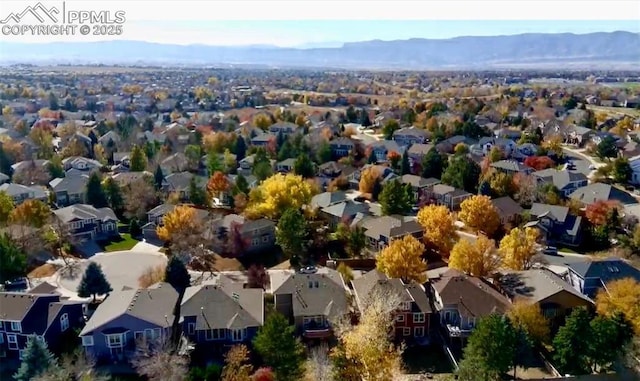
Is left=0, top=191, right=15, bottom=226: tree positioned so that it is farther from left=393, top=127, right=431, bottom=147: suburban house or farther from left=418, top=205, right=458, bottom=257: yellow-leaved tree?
left=393, top=127, right=431, bottom=147: suburban house

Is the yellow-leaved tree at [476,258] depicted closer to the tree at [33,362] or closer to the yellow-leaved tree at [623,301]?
the yellow-leaved tree at [623,301]

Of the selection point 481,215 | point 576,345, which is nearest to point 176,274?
point 576,345

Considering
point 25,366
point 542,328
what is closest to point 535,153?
point 542,328

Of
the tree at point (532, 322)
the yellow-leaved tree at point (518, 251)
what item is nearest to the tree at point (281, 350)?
the tree at point (532, 322)

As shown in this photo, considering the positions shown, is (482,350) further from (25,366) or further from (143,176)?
(143,176)

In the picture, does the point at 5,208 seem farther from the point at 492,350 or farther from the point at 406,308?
the point at 492,350

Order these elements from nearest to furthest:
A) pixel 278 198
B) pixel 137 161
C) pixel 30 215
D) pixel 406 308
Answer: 1. pixel 406 308
2. pixel 30 215
3. pixel 278 198
4. pixel 137 161
